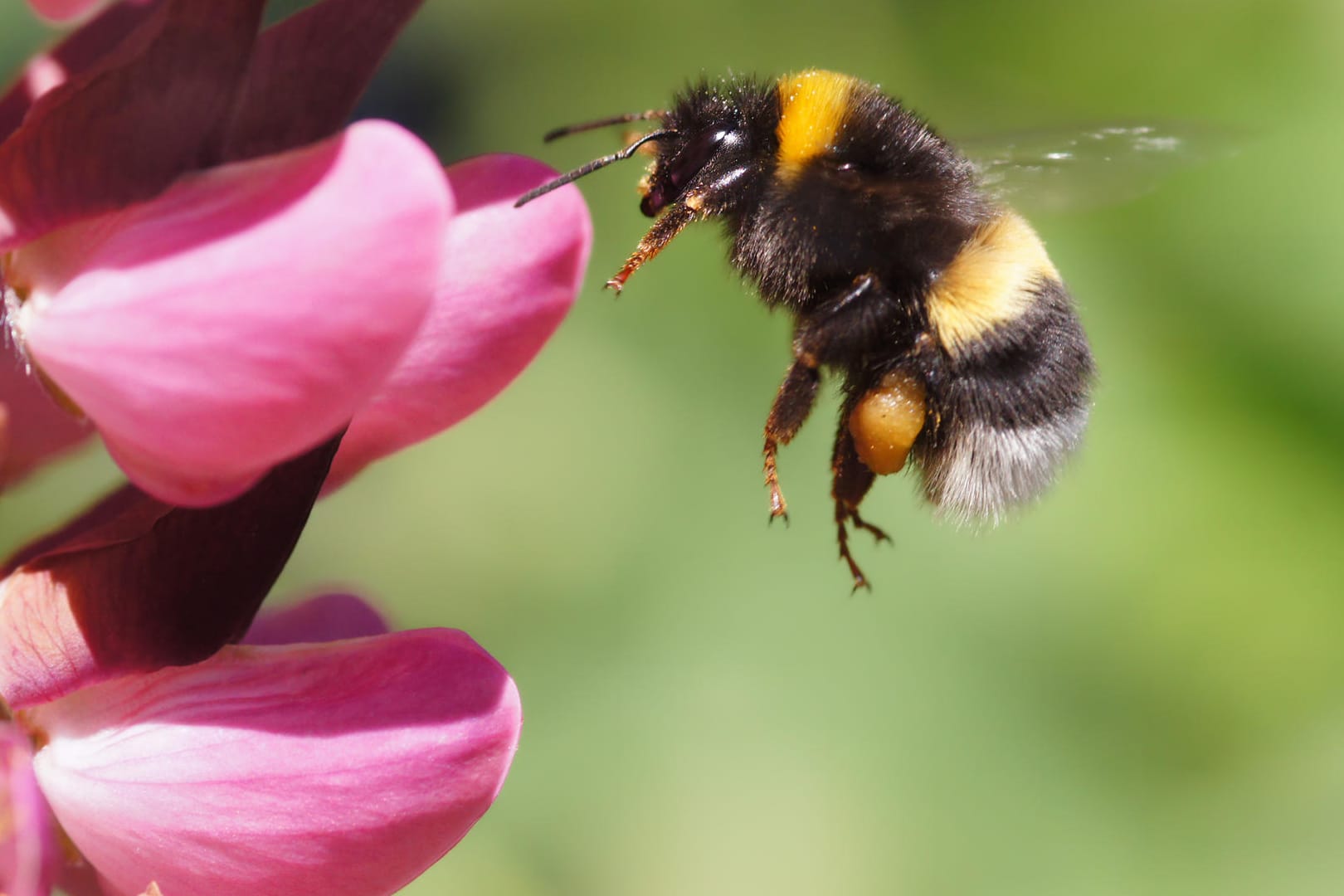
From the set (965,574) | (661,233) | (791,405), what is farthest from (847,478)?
(965,574)

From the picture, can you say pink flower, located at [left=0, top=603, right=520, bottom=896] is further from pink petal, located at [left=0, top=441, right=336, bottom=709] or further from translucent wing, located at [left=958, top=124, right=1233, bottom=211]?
translucent wing, located at [left=958, top=124, right=1233, bottom=211]

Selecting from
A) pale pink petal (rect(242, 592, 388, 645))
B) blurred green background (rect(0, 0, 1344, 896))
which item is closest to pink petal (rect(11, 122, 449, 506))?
pale pink petal (rect(242, 592, 388, 645))

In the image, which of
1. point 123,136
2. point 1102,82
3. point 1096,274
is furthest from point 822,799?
point 123,136

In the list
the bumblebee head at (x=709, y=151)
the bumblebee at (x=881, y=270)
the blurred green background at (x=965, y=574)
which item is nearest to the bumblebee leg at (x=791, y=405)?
the bumblebee at (x=881, y=270)

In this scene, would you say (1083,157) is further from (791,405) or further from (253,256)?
(253,256)

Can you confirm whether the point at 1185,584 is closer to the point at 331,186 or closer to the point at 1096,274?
the point at 1096,274

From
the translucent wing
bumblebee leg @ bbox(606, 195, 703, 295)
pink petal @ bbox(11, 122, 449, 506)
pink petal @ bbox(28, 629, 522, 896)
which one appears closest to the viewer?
pink petal @ bbox(11, 122, 449, 506)

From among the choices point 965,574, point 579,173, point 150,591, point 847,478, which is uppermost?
point 579,173
